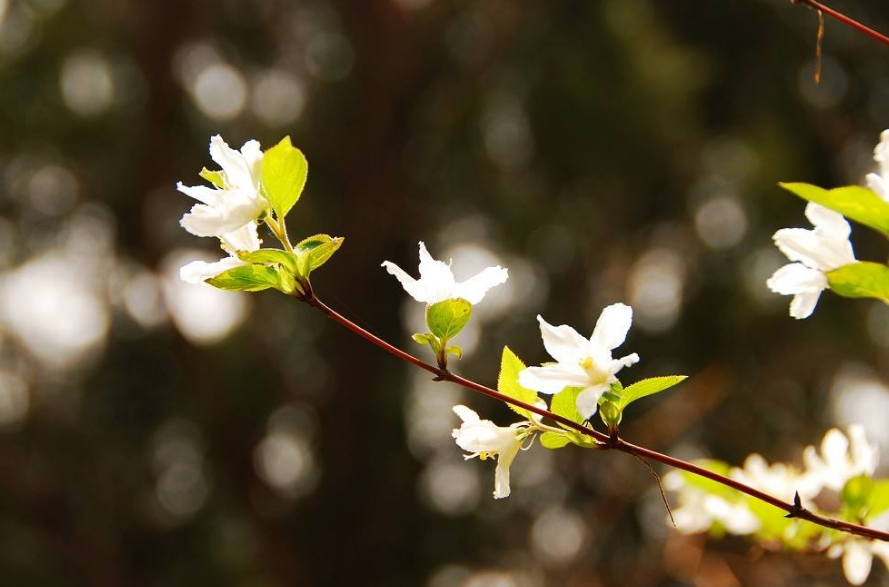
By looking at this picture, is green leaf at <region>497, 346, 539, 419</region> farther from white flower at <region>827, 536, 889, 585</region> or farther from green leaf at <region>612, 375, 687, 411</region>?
white flower at <region>827, 536, 889, 585</region>

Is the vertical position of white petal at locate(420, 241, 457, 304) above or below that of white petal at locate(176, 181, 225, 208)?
below

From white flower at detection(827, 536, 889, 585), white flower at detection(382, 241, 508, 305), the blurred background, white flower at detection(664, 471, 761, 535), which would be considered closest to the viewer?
white flower at detection(382, 241, 508, 305)

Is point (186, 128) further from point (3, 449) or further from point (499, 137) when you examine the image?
point (3, 449)

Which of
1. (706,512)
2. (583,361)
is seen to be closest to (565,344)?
(583,361)

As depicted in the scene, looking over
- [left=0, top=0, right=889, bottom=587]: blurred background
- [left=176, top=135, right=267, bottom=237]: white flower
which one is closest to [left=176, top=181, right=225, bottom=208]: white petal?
[left=176, top=135, right=267, bottom=237]: white flower

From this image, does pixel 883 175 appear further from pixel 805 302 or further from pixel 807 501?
pixel 807 501

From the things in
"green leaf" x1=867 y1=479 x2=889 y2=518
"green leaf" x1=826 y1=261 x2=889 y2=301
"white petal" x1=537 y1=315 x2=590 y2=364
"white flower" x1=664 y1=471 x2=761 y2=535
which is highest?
"green leaf" x1=826 y1=261 x2=889 y2=301

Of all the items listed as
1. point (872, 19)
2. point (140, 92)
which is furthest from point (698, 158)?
point (140, 92)

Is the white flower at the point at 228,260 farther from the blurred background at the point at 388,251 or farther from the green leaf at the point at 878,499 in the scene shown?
the blurred background at the point at 388,251
